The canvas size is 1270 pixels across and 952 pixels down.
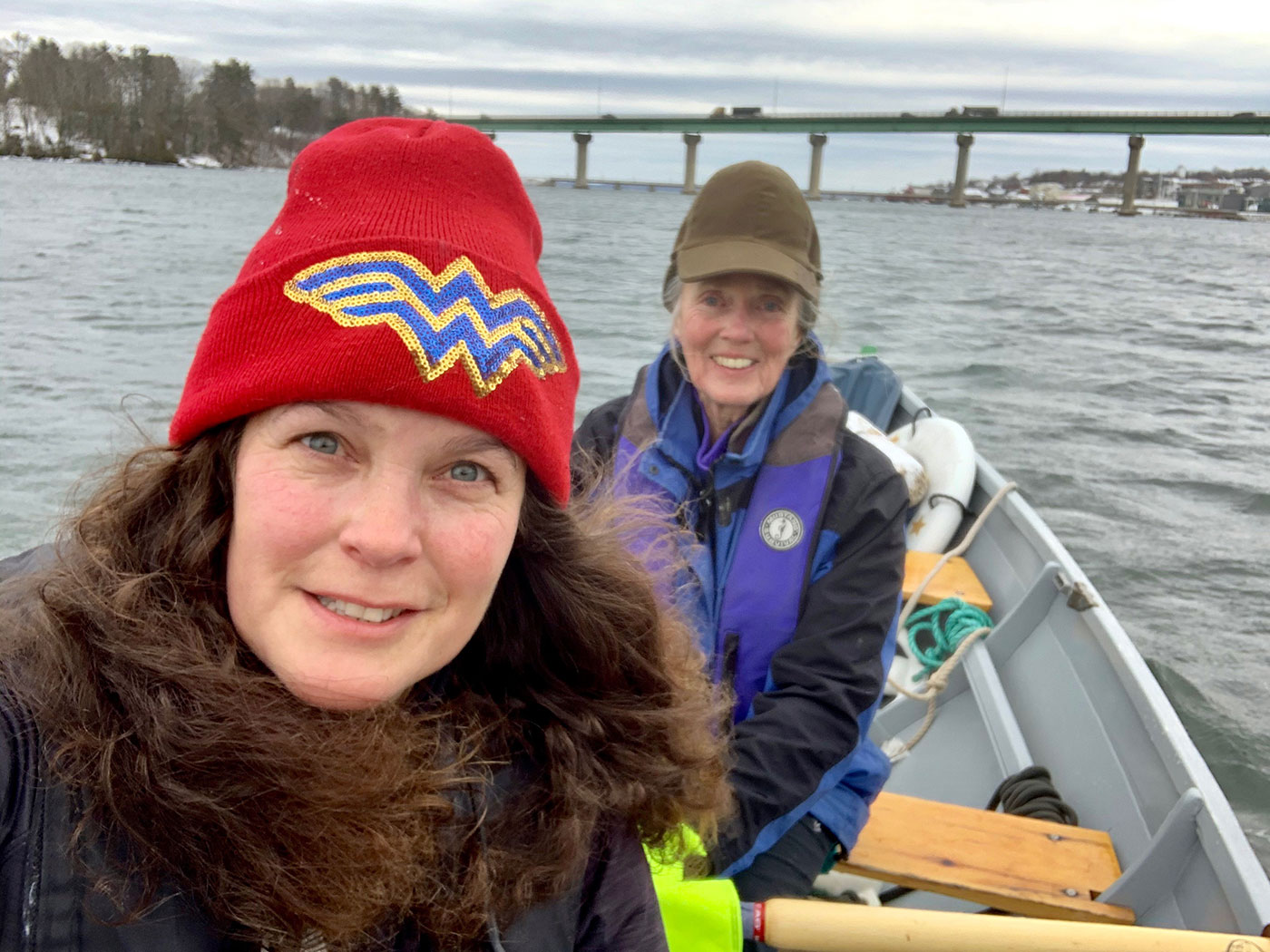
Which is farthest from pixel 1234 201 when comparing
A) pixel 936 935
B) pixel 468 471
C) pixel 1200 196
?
pixel 468 471

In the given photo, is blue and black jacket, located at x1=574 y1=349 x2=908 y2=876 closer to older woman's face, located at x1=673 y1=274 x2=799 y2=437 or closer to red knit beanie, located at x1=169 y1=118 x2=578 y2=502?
older woman's face, located at x1=673 y1=274 x2=799 y2=437

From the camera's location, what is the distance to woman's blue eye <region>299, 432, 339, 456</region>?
1.07 m

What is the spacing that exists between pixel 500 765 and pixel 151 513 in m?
0.54

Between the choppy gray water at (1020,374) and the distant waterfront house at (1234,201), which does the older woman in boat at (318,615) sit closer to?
the choppy gray water at (1020,374)

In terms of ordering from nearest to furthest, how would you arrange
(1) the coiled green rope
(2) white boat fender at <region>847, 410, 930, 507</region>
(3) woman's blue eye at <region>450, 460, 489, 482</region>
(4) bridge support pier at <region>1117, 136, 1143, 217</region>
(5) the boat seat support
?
(3) woman's blue eye at <region>450, 460, 489, 482</region> < (5) the boat seat support < (1) the coiled green rope < (2) white boat fender at <region>847, 410, 930, 507</region> < (4) bridge support pier at <region>1117, 136, 1143, 217</region>

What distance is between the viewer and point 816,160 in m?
66.0

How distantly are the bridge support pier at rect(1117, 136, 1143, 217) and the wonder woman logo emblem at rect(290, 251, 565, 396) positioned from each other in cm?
7475

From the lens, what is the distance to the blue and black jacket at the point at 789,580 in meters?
2.25

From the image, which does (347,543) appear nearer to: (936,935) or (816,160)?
(936,935)

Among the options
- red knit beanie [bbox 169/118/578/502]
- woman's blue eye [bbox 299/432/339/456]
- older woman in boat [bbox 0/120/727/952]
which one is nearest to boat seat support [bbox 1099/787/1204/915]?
older woman in boat [bbox 0/120/727/952]

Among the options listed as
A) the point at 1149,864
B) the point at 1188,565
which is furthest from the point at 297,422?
the point at 1188,565

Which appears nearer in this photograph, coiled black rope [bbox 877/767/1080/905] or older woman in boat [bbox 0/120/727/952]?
older woman in boat [bbox 0/120/727/952]

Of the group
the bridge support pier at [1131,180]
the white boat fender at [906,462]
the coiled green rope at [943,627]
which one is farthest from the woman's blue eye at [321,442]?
the bridge support pier at [1131,180]

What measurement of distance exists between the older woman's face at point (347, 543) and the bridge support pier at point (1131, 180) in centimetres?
7484
